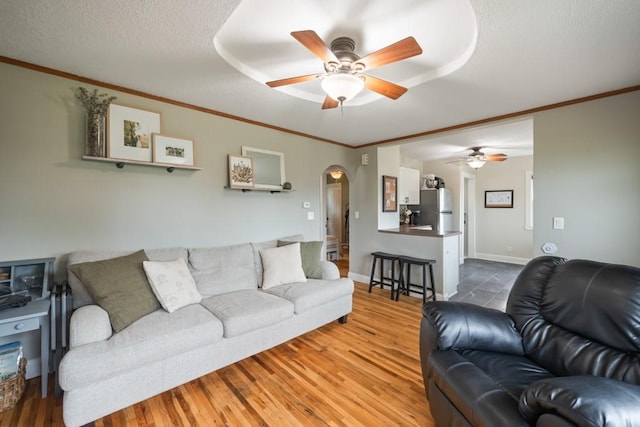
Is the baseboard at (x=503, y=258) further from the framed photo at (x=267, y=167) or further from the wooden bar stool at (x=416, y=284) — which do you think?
the framed photo at (x=267, y=167)

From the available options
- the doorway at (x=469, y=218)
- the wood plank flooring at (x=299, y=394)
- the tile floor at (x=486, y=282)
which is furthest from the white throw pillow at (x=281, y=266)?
the doorway at (x=469, y=218)

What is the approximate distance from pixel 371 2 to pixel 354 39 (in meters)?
0.34

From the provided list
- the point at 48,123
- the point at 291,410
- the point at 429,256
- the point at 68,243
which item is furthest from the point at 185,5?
the point at 429,256

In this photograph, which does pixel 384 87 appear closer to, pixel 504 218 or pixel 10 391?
pixel 10 391

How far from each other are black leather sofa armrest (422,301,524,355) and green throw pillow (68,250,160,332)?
1990mm

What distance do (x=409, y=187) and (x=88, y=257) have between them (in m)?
5.25

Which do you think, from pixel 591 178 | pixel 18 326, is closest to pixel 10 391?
pixel 18 326

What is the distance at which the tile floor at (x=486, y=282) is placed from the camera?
3.79 metres

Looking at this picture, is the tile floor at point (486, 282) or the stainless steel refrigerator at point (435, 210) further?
the stainless steel refrigerator at point (435, 210)

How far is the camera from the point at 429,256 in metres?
3.79

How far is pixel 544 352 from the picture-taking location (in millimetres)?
1512

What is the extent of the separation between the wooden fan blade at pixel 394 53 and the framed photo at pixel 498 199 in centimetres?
591

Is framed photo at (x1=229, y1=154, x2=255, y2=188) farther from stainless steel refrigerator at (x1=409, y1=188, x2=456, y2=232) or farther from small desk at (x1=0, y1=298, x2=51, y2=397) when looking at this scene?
stainless steel refrigerator at (x1=409, y1=188, x2=456, y2=232)

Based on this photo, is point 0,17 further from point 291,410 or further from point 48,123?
point 291,410
